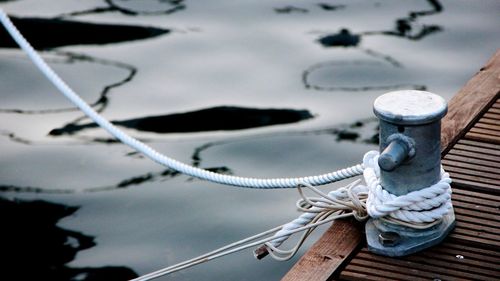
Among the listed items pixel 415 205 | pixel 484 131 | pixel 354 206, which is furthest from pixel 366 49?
pixel 415 205

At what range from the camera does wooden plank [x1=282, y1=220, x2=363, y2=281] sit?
7.75 ft

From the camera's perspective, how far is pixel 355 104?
14.1ft

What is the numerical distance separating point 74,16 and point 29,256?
2164 mm

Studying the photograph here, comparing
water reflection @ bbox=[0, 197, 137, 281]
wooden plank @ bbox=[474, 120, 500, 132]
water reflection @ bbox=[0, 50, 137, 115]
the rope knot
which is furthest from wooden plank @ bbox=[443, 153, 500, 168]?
water reflection @ bbox=[0, 50, 137, 115]

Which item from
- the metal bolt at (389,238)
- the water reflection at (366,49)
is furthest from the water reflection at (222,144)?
the metal bolt at (389,238)

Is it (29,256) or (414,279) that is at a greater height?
(414,279)

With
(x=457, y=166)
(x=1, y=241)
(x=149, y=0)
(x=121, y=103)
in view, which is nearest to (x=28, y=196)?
(x=1, y=241)

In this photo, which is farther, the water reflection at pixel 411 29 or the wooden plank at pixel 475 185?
the water reflection at pixel 411 29

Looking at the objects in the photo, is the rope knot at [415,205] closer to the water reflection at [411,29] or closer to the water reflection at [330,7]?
the water reflection at [411,29]

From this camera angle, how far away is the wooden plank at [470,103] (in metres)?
3.04

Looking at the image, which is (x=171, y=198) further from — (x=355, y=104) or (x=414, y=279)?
(x=414, y=279)

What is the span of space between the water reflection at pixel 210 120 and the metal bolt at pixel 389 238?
1742 mm

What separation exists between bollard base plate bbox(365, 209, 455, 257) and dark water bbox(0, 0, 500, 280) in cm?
81

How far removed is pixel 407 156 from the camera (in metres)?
2.36
